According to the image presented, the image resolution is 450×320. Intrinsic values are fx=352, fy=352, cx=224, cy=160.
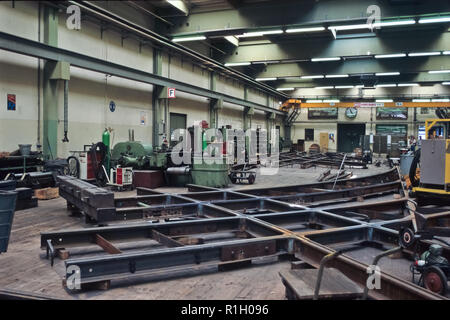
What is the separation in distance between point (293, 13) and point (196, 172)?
487 centimetres

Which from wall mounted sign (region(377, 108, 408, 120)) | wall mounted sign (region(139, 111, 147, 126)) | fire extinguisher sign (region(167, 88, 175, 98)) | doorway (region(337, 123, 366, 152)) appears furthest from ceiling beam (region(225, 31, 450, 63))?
doorway (region(337, 123, 366, 152))

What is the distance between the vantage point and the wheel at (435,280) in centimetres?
230

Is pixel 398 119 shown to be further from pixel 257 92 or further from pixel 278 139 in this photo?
pixel 257 92

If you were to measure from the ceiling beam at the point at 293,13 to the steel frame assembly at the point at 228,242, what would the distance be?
5.59 m

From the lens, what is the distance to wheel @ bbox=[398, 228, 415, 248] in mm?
2798

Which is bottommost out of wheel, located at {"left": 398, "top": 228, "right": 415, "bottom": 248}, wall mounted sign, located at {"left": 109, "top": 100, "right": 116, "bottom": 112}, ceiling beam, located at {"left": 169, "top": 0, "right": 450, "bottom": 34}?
wheel, located at {"left": 398, "top": 228, "right": 415, "bottom": 248}

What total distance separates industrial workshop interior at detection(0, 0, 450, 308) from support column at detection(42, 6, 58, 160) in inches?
1.3

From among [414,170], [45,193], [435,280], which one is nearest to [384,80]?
[414,170]

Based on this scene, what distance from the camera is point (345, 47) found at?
12.5m

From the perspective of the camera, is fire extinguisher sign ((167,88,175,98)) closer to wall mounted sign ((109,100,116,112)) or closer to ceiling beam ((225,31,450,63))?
wall mounted sign ((109,100,116,112))

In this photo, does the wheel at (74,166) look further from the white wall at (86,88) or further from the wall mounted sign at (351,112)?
the wall mounted sign at (351,112)

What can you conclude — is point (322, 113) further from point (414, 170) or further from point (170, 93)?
point (414, 170)

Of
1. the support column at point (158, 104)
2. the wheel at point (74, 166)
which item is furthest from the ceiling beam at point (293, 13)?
the wheel at point (74, 166)

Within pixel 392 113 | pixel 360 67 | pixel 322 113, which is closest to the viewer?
pixel 360 67
